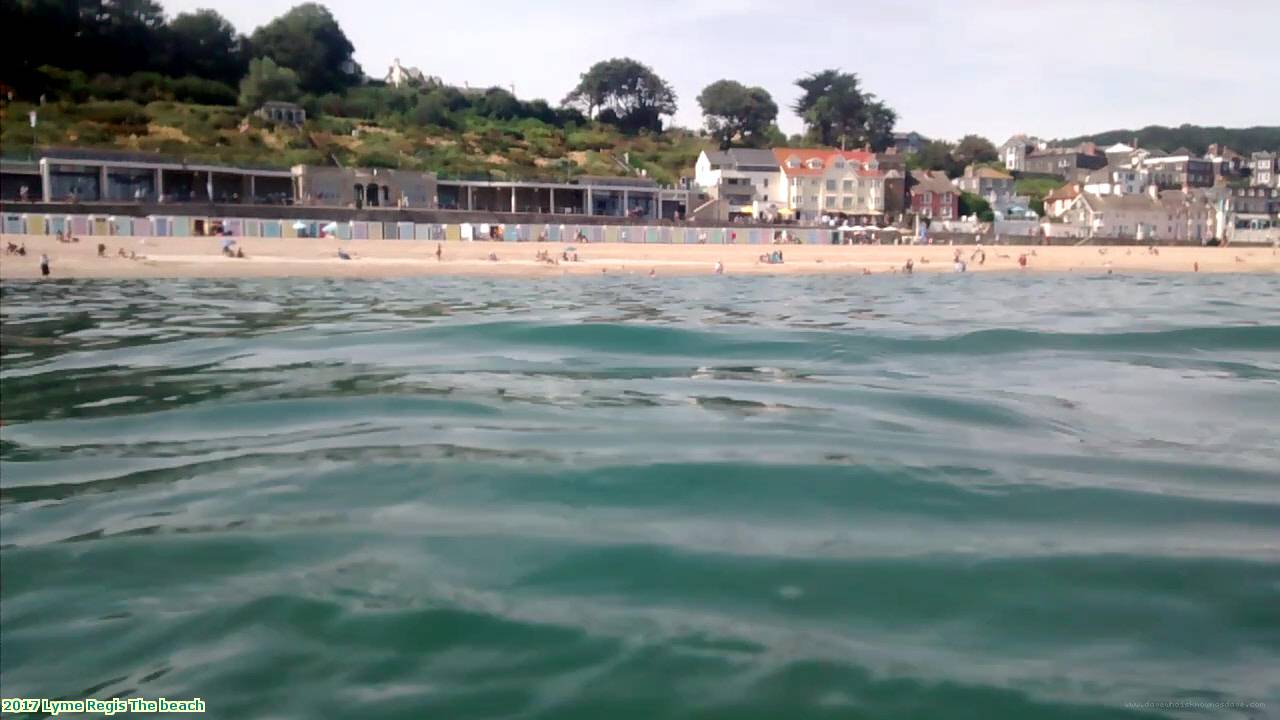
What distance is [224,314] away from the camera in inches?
587

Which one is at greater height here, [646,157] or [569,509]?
[646,157]

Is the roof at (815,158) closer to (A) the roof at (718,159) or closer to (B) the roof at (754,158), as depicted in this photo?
(B) the roof at (754,158)

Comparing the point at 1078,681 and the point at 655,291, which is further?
the point at 655,291

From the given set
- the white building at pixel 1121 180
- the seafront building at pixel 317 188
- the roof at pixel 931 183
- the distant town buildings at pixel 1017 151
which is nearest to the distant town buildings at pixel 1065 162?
the distant town buildings at pixel 1017 151

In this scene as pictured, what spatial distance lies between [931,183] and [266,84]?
179 ft

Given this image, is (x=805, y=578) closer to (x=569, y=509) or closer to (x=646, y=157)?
(x=569, y=509)

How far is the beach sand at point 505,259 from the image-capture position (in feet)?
101

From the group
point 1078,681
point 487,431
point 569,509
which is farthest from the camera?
point 487,431

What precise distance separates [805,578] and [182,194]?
190ft

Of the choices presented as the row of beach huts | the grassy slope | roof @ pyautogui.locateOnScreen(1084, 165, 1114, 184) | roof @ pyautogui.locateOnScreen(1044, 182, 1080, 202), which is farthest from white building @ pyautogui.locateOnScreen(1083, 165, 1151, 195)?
the row of beach huts

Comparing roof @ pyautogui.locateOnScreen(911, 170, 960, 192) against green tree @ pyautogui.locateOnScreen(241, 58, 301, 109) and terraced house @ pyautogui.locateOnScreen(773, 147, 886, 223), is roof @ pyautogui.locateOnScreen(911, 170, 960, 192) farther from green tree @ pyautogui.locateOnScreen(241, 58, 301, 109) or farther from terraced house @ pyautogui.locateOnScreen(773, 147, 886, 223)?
green tree @ pyautogui.locateOnScreen(241, 58, 301, 109)

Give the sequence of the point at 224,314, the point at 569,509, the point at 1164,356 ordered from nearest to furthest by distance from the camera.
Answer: the point at 569,509, the point at 1164,356, the point at 224,314

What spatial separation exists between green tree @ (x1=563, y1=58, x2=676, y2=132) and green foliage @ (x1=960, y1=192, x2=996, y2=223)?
33028 millimetres

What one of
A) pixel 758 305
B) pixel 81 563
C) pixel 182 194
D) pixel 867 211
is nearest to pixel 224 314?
pixel 758 305
